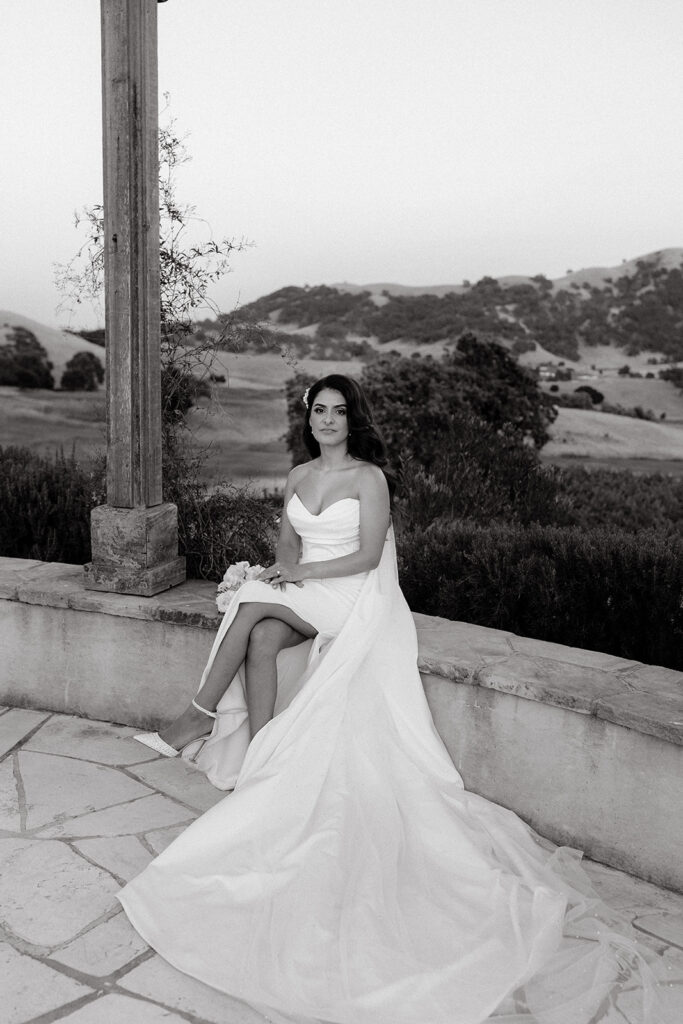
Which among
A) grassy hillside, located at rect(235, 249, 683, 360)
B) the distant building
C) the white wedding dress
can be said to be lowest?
the white wedding dress

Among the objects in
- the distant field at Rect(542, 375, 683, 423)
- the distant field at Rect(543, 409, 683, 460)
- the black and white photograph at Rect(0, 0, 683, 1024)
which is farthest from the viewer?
the distant field at Rect(542, 375, 683, 423)

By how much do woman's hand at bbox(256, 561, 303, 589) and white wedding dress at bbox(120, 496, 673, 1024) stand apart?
4cm

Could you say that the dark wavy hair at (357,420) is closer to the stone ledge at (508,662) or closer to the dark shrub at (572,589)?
the stone ledge at (508,662)

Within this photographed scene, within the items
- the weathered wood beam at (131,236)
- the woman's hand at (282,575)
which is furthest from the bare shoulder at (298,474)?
the weathered wood beam at (131,236)

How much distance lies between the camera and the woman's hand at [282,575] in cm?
330

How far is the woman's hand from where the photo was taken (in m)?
3.30

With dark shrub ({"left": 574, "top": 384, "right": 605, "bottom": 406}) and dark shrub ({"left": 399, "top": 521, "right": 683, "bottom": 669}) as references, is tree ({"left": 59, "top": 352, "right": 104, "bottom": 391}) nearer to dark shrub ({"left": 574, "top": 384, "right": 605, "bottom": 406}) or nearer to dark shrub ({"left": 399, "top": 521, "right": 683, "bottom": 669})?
dark shrub ({"left": 399, "top": 521, "right": 683, "bottom": 669})

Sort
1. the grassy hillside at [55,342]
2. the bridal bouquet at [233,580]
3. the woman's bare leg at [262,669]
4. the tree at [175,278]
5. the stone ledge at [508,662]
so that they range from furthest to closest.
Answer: the grassy hillside at [55,342] < the tree at [175,278] < the bridal bouquet at [233,580] < the woman's bare leg at [262,669] < the stone ledge at [508,662]

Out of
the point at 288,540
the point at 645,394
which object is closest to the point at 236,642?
the point at 288,540

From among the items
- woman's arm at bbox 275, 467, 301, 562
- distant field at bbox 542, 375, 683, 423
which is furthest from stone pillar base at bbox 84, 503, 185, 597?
distant field at bbox 542, 375, 683, 423

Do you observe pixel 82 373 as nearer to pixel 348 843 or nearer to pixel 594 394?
pixel 594 394

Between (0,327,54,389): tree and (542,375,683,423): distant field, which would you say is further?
(542,375,683,423): distant field

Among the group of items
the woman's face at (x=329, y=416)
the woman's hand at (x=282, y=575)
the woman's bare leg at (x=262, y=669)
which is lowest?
the woman's bare leg at (x=262, y=669)

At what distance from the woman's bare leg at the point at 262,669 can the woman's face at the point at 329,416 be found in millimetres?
718
